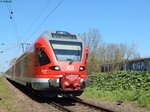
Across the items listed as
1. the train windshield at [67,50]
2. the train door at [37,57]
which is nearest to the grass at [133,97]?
the train windshield at [67,50]

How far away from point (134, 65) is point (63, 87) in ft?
85.4

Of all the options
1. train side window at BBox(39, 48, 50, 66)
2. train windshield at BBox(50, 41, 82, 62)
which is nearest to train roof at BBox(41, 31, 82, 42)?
train windshield at BBox(50, 41, 82, 62)

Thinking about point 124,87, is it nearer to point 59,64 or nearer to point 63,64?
point 63,64

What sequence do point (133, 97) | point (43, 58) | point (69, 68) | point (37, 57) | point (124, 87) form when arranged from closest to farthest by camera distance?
point (69, 68) < point (43, 58) < point (37, 57) < point (133, 97) < point (124, 87)

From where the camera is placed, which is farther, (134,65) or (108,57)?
(108,57)

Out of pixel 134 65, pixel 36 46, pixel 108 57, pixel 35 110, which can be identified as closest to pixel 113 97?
pixel 36 46

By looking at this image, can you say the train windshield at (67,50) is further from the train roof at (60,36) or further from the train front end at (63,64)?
the train roof at (60,36)

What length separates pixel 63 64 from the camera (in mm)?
16891

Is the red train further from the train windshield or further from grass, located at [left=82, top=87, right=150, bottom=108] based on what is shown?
grass, located at [left=82, top=87, right=150, bottom=108]

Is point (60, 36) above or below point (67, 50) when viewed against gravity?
above

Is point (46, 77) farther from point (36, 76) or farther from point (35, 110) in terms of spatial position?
point (35, 110)

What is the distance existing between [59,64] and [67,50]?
104 centimetres

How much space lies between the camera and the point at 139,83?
22.1 meters

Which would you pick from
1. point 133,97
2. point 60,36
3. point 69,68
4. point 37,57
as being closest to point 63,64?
point 69,68
